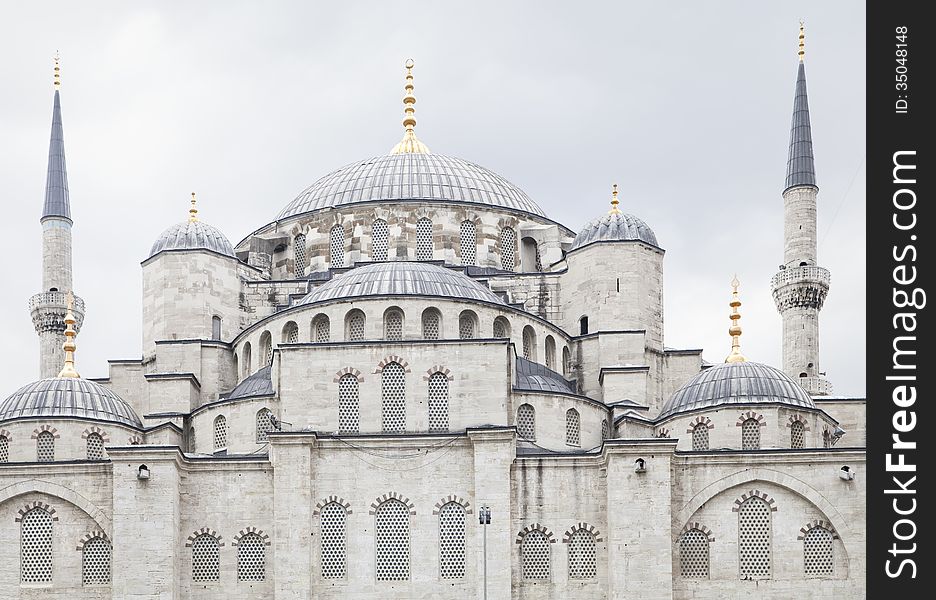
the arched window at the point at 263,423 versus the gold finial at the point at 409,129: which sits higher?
the gold finial at the point at 409,129

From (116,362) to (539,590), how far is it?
43.6 ft

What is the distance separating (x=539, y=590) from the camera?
42.1 metres

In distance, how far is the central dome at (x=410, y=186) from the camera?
179 feet

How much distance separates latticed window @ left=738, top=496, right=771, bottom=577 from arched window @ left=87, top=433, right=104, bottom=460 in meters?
14.1

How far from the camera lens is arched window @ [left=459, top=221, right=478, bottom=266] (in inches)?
2100

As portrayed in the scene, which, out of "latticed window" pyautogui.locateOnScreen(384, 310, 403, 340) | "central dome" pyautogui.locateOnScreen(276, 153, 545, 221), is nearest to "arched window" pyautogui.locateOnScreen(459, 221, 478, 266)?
"central dome" pyautogui.locateOnScreen(276, 153, 545, 221)

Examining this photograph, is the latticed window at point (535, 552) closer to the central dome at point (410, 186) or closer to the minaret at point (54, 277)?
the central dome at point (410, 186)

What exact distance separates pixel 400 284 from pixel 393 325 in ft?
3.48

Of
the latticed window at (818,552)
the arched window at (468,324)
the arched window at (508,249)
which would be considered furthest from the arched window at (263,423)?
the latticed window at (818,552)

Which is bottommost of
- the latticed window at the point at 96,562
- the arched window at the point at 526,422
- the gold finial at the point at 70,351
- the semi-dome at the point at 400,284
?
the latticed window at the point at 96,562

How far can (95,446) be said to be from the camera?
45.1 metres

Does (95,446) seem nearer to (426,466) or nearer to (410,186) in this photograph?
(426,466)

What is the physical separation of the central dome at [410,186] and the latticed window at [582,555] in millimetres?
14149

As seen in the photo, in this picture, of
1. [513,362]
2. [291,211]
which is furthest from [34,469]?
[291,211]
